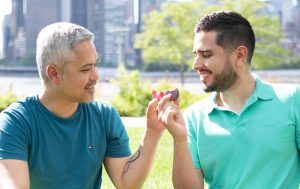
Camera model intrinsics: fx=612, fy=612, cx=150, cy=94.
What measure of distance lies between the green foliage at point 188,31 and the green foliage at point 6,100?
36.7 feet

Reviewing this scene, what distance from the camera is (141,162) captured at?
3045 mm

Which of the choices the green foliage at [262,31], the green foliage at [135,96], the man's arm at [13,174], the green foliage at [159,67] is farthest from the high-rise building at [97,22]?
the man's arm at [13,174]

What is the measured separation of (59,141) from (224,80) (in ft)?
2.81

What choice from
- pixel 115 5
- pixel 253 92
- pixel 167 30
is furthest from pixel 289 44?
pixel 253 92

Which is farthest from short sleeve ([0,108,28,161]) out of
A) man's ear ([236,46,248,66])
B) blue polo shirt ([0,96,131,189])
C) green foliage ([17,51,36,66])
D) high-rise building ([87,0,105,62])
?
high-rise building ([87,0,105,62])

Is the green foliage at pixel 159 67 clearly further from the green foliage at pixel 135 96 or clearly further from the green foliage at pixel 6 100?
the green foliage at pixel 6 100

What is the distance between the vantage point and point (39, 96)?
118 inches

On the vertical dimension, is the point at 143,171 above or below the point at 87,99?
below

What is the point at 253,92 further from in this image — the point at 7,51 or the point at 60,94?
the point at 7,51

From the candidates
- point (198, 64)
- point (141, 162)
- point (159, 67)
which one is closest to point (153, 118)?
point (141, 162)

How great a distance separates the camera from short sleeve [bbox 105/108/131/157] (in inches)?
122

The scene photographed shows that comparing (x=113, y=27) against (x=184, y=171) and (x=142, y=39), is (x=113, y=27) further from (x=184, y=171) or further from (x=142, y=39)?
(x=184, y=171)

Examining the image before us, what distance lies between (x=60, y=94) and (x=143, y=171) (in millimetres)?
567

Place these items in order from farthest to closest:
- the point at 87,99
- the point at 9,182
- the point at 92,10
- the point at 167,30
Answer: the point at 92,10 → the point at 167,30 → the point at 87,99 → the point at 9,182
